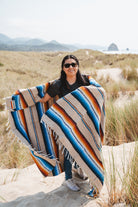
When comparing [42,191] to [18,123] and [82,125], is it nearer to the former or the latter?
[18,123]

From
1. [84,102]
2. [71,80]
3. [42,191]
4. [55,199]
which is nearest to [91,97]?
[84,102]

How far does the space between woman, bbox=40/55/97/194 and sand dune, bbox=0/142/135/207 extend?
0.16 meters

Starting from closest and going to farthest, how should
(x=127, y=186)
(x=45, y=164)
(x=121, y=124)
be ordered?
1. (x=127, y=186)
2. (x=45, y=164)
3. (x=121, y=124)

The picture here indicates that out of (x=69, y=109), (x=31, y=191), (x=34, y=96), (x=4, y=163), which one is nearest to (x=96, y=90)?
(x=69, y=109)

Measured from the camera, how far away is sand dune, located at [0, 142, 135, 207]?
2.02 m

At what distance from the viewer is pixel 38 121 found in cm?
244

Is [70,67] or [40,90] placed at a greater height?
[70,67]

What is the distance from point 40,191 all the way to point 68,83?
1.48 metres

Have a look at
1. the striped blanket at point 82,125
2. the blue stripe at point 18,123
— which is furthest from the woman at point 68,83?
the blue stripe at point 18,123

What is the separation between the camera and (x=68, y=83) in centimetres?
234

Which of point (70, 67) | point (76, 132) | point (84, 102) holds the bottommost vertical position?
point (76, 132)

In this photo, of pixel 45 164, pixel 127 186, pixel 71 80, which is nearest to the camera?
pixel 127 186

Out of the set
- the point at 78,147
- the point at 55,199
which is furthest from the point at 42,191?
the point at 78,147

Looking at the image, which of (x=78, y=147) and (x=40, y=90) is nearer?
(x=78, y=147)
